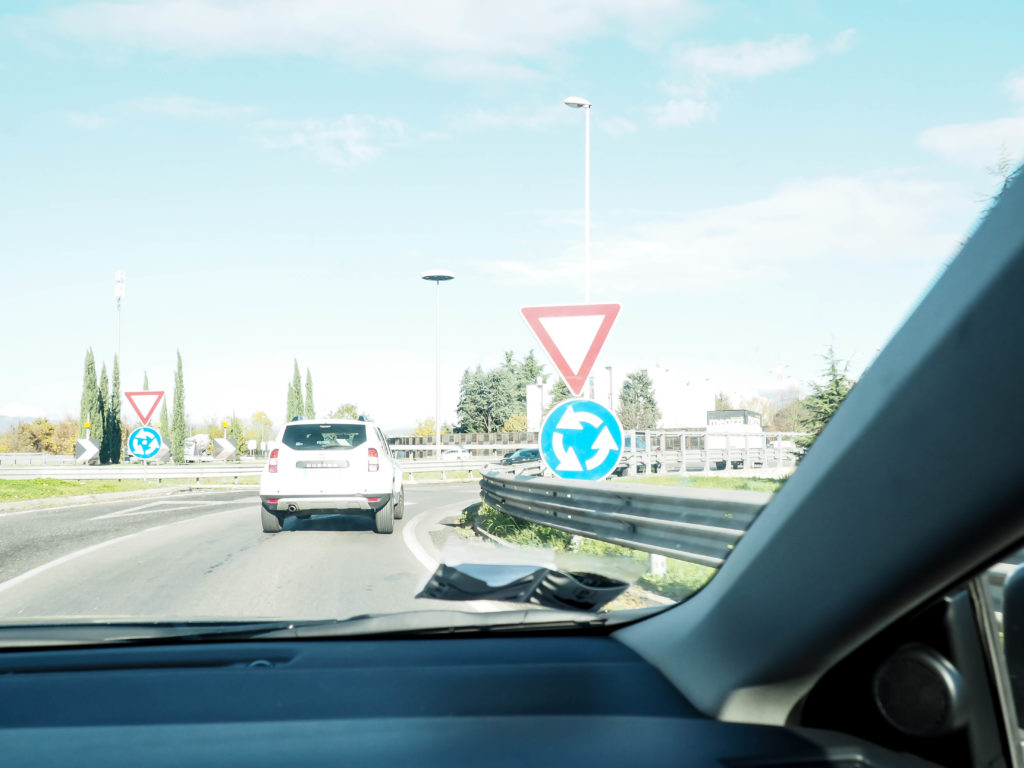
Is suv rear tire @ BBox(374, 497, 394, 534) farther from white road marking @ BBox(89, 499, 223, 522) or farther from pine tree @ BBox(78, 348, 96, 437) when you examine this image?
pine tree @ BBox(78, 348, 96, 437)

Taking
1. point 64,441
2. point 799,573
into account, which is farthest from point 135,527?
point 64,441

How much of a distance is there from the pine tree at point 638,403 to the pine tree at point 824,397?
5884 mm

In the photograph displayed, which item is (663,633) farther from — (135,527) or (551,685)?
(135,527)

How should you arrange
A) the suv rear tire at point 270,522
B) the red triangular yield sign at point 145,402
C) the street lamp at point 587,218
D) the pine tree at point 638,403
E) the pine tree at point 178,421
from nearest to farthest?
the pine tree at point 638,403
the suv rear tire at point 270,522
the street lamp at point 587,218
the red triangular yield sign at point 145,402
the pine tree at point 178,421

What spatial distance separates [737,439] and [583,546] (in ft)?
22.7

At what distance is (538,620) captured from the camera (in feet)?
9.60

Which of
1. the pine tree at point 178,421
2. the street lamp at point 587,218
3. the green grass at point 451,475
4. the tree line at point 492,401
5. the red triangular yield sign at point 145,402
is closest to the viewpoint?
the street lamp at point 587,218

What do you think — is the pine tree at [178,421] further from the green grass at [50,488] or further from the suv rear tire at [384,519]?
the suv rear tire at [384,519]

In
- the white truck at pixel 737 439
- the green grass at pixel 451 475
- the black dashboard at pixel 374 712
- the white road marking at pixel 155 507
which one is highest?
the white truck at pixel 737 439

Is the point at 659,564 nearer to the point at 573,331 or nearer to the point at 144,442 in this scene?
the point at 573,331

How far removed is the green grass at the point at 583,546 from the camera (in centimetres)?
462

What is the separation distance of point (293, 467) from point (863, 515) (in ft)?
38.9

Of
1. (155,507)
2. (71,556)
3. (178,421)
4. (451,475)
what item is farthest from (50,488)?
(178,421)

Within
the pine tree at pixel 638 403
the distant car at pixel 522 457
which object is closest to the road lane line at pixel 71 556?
the pine tree at pixel 638 403
